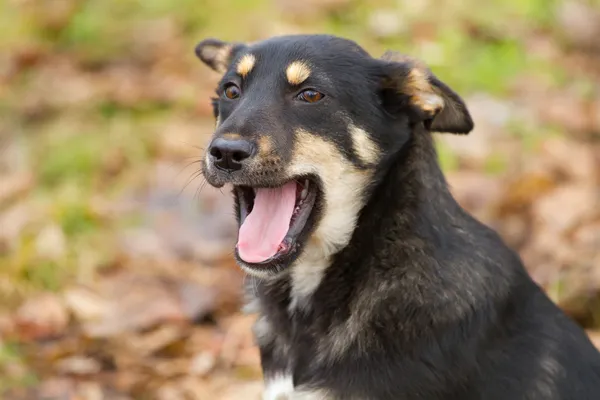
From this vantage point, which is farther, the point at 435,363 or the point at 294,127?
the point at 294,127

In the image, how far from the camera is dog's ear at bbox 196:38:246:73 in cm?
414

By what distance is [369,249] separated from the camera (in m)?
3.56

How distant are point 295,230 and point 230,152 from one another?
44 centimetres

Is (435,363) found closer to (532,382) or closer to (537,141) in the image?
(532,382)

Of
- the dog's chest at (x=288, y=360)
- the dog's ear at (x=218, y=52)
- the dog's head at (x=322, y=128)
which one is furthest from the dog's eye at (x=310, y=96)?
the dog's chest at (x=288, y=360)

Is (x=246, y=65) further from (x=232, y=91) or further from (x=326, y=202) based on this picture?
(x=326, y=202)

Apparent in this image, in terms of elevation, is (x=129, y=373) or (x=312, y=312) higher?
(x=312, y=312)

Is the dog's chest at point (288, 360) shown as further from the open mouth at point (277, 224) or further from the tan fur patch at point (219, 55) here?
the tan fur patch at point (219, 55)

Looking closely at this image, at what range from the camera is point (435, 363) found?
3289 mm

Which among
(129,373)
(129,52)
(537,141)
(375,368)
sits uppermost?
(129,52)

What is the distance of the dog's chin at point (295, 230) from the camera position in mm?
3496

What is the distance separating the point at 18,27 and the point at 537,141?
18.9 feet

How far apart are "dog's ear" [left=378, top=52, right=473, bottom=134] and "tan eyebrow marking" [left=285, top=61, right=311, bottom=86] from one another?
0.32m

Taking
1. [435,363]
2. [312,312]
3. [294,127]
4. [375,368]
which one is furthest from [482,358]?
[294,127]
